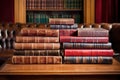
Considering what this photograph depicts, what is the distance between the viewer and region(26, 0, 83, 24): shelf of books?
4.81m

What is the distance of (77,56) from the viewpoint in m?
1.61

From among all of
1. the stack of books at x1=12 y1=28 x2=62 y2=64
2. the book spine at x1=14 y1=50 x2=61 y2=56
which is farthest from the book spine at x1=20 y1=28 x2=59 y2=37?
the book spine at x1=14 y1=50 x2=61 y2=56

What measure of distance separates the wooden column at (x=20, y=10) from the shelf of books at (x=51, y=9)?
0.09 m

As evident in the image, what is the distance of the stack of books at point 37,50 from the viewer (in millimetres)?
1600

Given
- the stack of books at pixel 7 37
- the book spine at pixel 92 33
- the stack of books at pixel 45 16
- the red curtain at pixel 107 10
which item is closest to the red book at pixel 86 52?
the book spine at pixel 92 33

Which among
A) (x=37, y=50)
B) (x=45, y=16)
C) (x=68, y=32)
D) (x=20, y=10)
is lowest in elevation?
(x=37, y=50)

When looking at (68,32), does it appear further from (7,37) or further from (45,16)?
(45,16)

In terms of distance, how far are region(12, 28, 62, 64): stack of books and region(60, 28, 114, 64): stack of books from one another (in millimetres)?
56

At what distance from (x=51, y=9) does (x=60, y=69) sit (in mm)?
3404

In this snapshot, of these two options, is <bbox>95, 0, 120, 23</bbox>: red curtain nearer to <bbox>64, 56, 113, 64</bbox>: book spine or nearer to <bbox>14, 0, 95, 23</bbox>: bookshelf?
<bbox>14, 0, 95, 23</bbox>: bookshelf

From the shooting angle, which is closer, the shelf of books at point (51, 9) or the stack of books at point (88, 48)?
the stack of books at point (88, 48)

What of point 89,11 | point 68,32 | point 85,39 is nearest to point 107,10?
point 89,11

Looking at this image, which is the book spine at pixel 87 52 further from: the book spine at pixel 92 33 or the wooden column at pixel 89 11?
the wooden column at pixel 89 11

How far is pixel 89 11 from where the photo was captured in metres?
4.77
